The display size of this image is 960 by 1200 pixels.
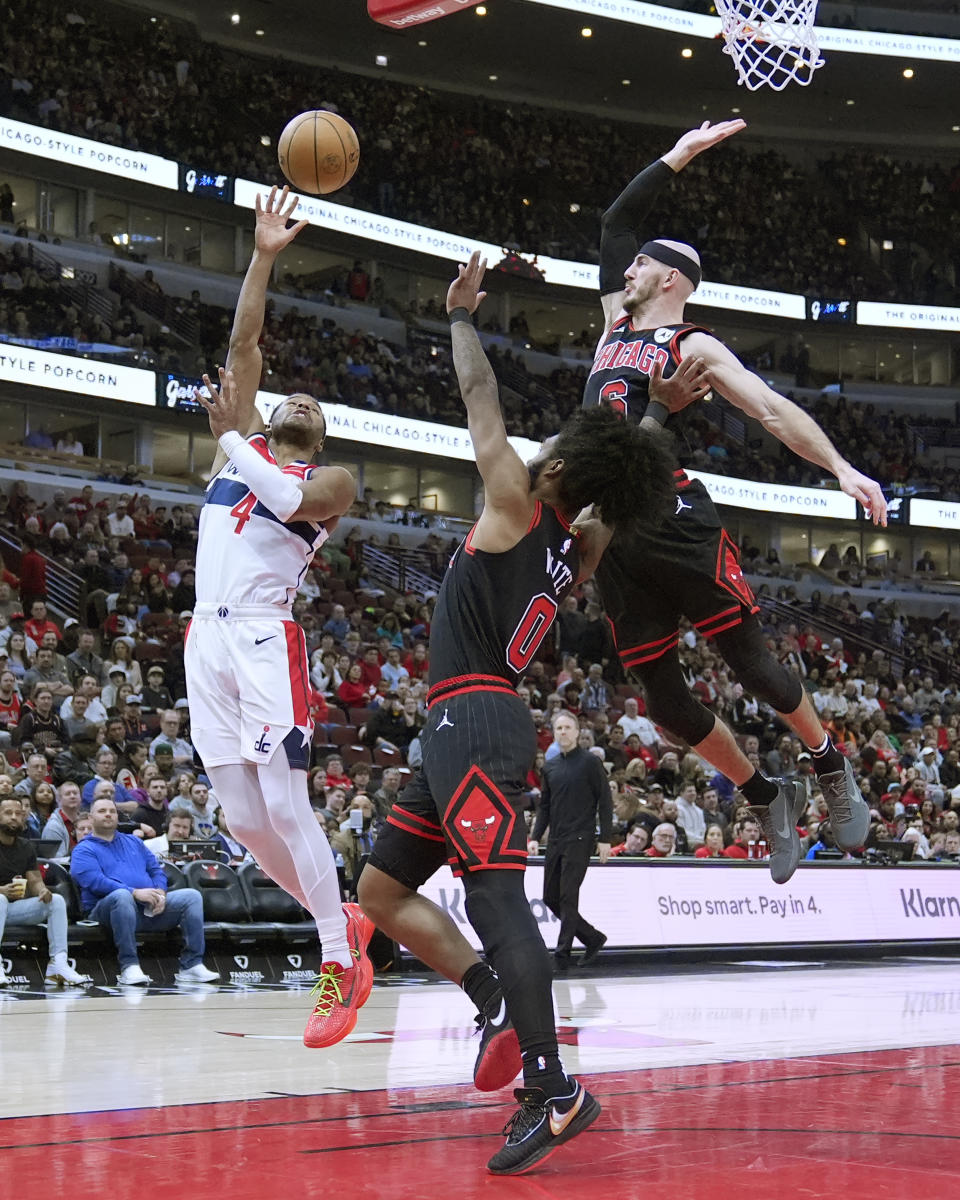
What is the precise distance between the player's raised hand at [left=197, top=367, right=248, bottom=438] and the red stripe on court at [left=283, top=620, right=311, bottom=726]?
799 millimetres

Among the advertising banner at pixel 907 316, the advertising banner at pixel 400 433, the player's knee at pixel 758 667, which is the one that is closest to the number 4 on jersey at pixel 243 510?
the player's knee at pixel 758 667

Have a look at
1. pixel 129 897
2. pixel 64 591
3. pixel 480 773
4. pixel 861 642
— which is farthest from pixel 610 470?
pixel 861 642

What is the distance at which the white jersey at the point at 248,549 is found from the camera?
5523mm

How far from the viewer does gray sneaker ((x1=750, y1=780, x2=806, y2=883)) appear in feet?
19.7

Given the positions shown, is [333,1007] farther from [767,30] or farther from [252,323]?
[767,30]

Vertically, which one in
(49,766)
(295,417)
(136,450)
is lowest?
(49,766)

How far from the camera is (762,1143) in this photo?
439 centimetres

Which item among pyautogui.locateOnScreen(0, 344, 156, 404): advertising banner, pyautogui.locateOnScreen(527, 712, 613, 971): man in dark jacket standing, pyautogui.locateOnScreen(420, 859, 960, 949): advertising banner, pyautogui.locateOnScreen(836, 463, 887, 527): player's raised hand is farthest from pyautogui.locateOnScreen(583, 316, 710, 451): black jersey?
pyautogui.locateOnScreen(0, 344, 156, 404): advertising banner

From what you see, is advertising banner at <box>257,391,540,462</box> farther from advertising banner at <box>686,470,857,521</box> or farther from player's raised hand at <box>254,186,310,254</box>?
player's raised hand at <box>254,186,310,254</box>

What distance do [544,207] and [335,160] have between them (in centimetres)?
3151

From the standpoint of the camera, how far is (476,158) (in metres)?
36.0

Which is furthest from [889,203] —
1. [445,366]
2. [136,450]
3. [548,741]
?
[548,741]

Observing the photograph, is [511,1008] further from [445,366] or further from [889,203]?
[889,203]

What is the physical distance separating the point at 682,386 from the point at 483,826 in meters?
2.12
